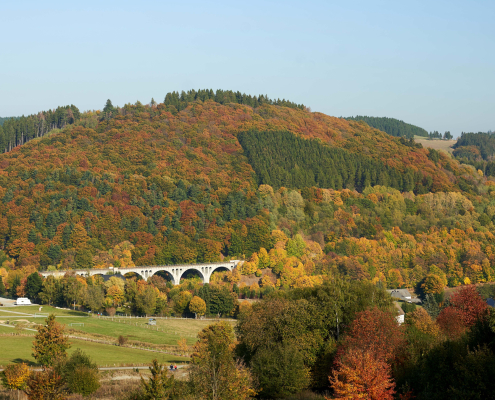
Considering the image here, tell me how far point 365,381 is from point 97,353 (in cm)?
3670

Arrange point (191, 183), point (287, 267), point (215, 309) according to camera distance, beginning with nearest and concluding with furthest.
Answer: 1. point (215, 309)
2. point (287, 267)
3. point (191, 183)

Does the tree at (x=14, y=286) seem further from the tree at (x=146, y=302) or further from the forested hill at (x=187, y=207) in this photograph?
the tree at (x=146, y=302)

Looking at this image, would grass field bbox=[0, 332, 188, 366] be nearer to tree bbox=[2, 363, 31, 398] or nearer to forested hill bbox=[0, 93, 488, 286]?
tree bbox=[2, 363, 31, 398]

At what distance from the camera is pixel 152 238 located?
484ft

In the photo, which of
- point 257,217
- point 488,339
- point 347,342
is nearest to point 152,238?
point 257,217

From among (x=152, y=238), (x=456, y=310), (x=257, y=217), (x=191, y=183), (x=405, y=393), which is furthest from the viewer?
(x=191, y=183)

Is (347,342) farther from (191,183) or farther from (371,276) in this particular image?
(191,183)

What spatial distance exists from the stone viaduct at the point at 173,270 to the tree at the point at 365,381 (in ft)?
303

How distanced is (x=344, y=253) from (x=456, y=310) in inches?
3572

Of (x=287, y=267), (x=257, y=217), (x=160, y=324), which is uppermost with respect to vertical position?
(x=257, y=217)

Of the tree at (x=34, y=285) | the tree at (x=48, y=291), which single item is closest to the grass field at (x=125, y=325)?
the tree at (x=48, y=291)

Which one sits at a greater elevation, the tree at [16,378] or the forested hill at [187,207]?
A: the forested hill at [187,207]

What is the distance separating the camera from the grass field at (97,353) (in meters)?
60.5

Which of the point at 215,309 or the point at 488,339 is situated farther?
the point at 215,309
